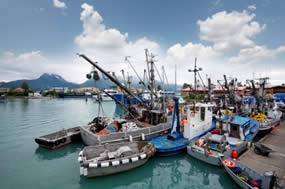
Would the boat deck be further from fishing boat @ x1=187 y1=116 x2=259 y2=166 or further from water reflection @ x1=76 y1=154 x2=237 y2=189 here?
water reflection @ x1=76 y1=154 x2=237 y2=189

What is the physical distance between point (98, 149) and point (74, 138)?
4.32 m

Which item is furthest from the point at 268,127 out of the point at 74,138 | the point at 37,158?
the point at 37,158

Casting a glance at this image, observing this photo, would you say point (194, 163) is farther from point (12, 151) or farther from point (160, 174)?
point (12, 151)

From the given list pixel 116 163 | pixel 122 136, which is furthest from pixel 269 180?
pixel 122 136

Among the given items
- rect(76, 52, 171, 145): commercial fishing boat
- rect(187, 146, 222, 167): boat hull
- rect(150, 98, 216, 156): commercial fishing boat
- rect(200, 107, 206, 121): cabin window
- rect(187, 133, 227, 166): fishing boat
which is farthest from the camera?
rect(200, 107, 206, 121): cabin window

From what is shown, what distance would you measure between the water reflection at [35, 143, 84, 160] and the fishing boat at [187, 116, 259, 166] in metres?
7.79

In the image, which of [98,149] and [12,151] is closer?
[98,149]

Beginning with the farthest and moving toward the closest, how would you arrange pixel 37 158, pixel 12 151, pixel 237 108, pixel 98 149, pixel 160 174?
1. pixel 237 108
2. pixel 12 151
3. pixel 37 158
4. pixel 98 149
5. pixel 160 174

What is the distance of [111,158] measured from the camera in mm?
6293

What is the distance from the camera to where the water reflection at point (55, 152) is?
812 cm

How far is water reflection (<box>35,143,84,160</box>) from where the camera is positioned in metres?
8.12

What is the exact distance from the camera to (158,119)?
35.8 ft

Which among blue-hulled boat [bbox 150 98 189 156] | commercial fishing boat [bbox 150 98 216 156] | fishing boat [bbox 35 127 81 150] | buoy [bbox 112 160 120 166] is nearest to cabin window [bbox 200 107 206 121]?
commercial fishing boat [bbox 150 98 216 156]

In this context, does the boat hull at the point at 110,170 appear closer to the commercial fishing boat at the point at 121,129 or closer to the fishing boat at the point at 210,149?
the commercial fishing boat at the point at 121,129
